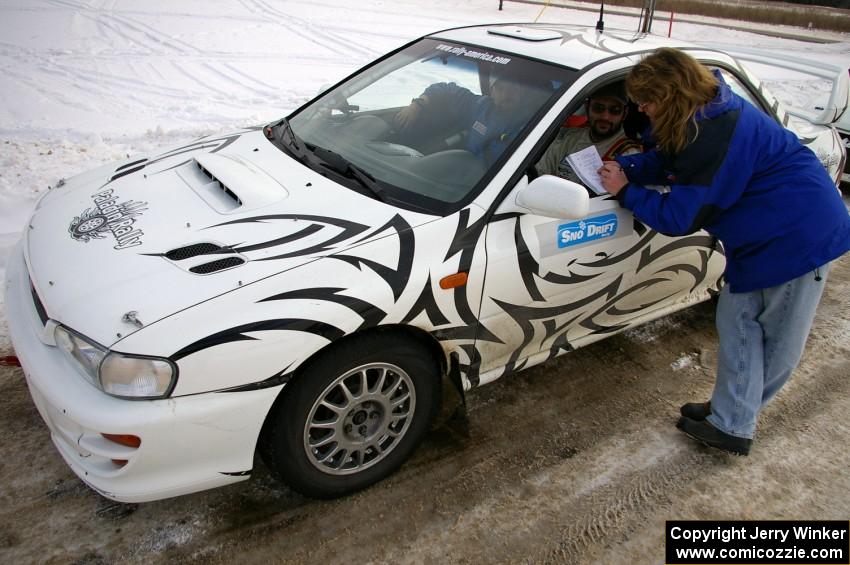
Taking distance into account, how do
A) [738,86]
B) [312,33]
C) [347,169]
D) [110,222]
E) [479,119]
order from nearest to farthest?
[110,222] → [347,169] → [479,119] → [738,86] → [312,33]

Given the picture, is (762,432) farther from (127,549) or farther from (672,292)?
(127,549)

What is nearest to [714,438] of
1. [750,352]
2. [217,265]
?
[750,352]

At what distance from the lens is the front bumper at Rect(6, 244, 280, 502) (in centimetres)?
200

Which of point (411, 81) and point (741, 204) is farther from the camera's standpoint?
point (411, 81)

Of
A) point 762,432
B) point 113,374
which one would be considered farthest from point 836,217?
point 113,374

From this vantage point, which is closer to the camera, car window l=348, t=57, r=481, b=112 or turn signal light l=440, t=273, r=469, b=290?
A: turn signal light l=440, t=273, r=469, b=290

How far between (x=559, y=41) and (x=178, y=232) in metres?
2.01

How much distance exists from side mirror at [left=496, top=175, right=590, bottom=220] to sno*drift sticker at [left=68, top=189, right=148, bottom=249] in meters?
1.44

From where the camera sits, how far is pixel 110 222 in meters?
2.57

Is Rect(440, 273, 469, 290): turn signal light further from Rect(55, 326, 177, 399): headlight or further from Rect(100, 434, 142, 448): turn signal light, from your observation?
Rect(100, 434, 142, 448): turn signal light

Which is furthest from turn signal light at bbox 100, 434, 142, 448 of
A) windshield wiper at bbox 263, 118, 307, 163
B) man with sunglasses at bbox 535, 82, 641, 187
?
man with sunglasses at bbox 535, 82, 641, 187

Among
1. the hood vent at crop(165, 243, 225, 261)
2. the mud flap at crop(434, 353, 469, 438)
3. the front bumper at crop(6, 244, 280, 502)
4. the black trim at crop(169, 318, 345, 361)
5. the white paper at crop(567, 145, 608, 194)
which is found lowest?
the mud flap at crop(434, 353, 469, 438)

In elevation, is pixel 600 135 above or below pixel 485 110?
below

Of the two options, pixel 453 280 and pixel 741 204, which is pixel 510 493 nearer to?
pixel 453 280
